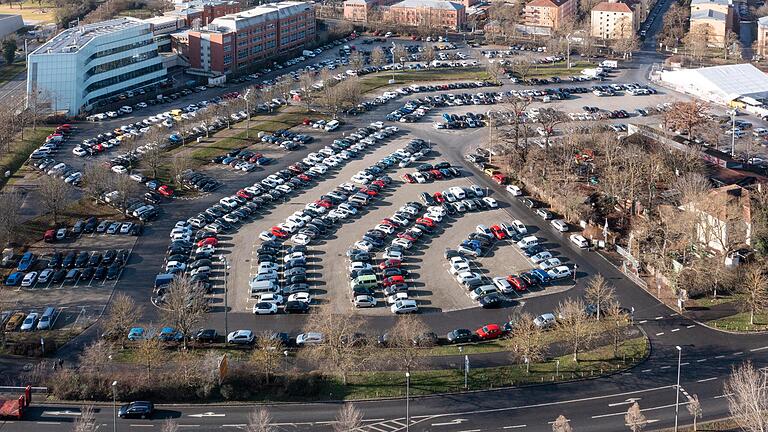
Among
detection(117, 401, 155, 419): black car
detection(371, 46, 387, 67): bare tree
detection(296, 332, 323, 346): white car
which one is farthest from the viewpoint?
detection(371, 46, 387, 67): bare tree

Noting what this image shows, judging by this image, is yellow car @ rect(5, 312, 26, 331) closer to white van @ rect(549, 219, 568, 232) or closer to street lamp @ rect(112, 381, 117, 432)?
street lamp @ rect(112, 381, 117, 432)

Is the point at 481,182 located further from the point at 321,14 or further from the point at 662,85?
the point at 321,14

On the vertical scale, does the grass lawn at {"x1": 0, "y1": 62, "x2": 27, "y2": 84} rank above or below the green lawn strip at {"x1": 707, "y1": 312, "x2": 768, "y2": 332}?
above

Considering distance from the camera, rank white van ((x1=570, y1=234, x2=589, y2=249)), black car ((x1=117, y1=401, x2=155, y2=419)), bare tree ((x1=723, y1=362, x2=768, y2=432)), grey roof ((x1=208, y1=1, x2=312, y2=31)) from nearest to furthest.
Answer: bare tree ((x1=723, y1=362, x2=768, y2=432))
black car ((x1=117, y1=401, x2=155, y2=419))
white van ((x1=570, y1=234, x2=589, y2=249))
grey roof ((x1=208, y1=1, x2=312, y2=31))

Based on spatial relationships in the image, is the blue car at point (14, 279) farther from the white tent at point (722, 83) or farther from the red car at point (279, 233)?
the white tent at point (722, 83)

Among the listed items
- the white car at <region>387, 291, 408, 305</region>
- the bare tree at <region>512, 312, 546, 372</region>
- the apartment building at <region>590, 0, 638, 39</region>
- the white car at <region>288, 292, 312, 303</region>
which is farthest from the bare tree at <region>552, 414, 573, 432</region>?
the apartment building at <region>590, 0, 638, 39</region>

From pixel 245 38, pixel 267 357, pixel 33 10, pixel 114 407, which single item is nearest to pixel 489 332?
pixel 267 357
